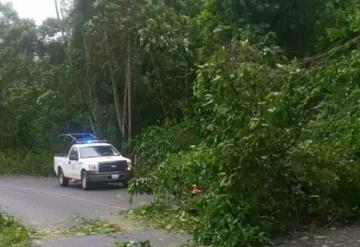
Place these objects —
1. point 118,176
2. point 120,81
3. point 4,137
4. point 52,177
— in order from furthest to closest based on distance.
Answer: point 4,137
point 52,177
point 120,81
point 118,176

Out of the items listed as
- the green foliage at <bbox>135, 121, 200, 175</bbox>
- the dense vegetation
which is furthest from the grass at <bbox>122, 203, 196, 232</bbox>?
the green foliage at <bbox>135, 121, 200, 175</bbox>

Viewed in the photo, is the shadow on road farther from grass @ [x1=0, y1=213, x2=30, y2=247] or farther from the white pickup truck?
grass @ [x1=0, y1=213, x2=30, y2=247]

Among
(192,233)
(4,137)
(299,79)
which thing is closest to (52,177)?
(4,137)

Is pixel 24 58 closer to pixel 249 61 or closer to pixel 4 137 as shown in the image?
pixel 4 137

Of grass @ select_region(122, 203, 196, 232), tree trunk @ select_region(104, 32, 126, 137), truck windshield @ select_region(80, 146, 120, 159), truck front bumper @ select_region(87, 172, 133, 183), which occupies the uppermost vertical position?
tree trunk @ select_region(104, 32, 126, 137)

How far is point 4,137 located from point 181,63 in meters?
15.3

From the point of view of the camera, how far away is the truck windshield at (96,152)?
73.6 feet

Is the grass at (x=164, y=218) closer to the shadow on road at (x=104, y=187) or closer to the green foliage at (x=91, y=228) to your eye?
the green foliage at (x=91, y=228)

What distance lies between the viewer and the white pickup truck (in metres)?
21.5

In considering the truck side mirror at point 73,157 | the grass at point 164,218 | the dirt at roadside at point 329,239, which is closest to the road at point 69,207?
the grass at point 164,218

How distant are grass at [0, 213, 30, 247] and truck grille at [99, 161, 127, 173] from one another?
26.0 feet

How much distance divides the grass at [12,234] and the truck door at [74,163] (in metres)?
8.98

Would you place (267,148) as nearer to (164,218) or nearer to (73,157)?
(164,218)

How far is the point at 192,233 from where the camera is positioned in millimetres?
10680
